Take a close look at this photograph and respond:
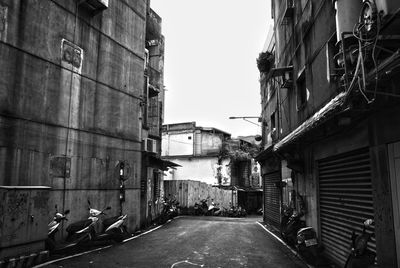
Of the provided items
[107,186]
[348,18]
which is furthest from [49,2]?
[348,18]

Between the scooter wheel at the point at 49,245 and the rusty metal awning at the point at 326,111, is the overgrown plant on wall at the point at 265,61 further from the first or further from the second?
the scooter wheel at the point at 49,245

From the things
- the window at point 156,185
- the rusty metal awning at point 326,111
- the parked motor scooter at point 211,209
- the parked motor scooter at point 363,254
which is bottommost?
the parked motor scooter at point 211,209

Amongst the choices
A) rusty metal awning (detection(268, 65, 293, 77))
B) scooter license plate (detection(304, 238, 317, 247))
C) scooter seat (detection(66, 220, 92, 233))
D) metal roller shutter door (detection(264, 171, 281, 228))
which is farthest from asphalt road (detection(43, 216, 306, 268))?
rusty metal awning (detection(268, 65, 293, 77))

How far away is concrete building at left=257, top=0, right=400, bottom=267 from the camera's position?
190 inches

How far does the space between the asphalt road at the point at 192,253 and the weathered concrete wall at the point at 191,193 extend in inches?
500

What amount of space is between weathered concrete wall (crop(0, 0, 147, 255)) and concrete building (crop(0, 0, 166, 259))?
32 millimetres

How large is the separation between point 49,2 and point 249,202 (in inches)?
1028

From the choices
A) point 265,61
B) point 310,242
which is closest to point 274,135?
point 265,61

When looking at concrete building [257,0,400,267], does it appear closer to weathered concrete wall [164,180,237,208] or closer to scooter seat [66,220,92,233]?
scooter seat [66,220,92,233]

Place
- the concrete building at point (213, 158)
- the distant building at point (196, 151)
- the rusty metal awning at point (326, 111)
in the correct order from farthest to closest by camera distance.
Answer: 1. the distant building at point (196, 151)
2. the concrete building at point (213, 158)
3. the rusty metal awning at point (326, 111)

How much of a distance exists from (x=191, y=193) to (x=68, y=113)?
53.7 feet

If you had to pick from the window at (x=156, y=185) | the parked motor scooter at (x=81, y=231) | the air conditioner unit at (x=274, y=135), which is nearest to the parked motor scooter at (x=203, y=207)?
the window at (x=156, y=185)

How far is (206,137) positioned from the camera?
3800cm

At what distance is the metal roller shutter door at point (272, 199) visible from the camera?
666 inches
